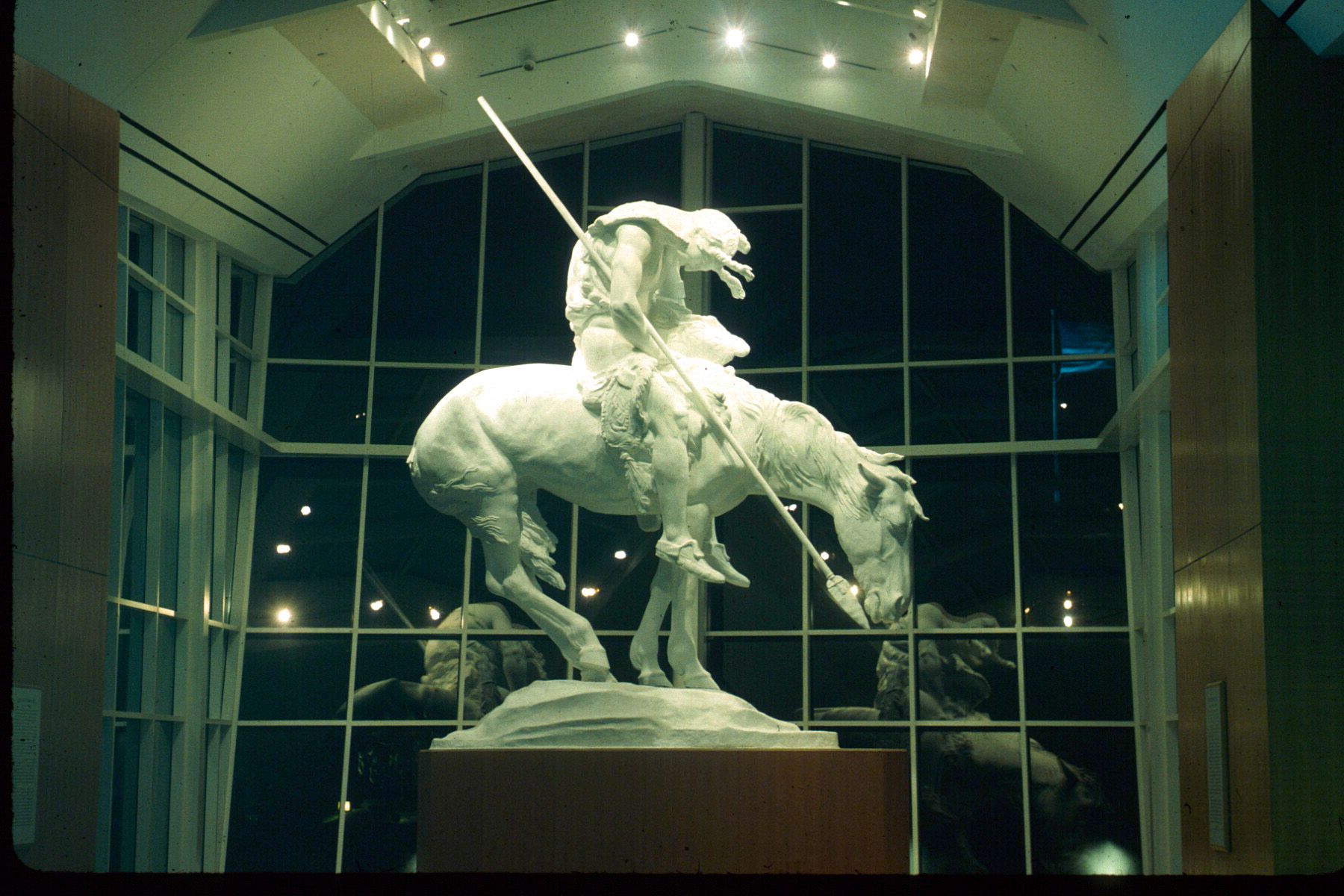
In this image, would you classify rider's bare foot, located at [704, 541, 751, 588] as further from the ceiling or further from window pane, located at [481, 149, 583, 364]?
window pane, located at [481, 149, 583, 364]

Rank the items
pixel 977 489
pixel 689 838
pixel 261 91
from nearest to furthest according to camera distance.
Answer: pixel 689 838, pixel 261 91, pixel 977 489

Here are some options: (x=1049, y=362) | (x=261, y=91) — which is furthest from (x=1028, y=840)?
(x=261, y=91)

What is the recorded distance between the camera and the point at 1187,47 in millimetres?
7637

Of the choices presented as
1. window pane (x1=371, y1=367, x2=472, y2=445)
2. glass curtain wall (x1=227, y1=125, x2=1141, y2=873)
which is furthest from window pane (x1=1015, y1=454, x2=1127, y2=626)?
window pane (x1=371, y1=367, x2=472, y2=445)

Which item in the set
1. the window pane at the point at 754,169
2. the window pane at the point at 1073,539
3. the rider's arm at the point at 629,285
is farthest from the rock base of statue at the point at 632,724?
the window pane at the point at 754,169

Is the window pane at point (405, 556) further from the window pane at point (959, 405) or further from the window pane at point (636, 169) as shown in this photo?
the window pane at point (959, 405)

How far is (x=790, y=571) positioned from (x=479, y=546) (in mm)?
2493

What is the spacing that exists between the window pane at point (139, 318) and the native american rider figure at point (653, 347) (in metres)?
4.04

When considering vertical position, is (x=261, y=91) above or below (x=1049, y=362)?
above

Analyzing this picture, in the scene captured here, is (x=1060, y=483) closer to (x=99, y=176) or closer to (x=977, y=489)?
(x=977, y=489)

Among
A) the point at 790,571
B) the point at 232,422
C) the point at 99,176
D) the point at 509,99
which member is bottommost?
the point at 790,571

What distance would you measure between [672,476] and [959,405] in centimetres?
573

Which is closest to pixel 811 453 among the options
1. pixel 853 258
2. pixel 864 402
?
pixel 864 402

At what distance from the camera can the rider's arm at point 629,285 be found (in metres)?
7.20
